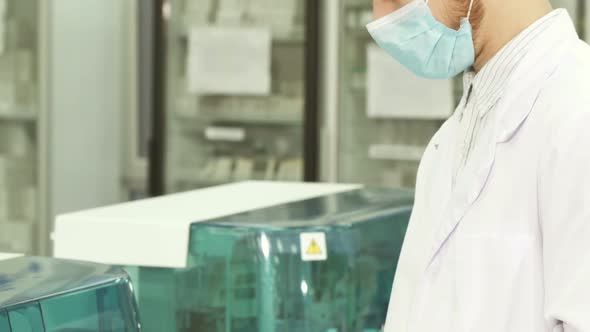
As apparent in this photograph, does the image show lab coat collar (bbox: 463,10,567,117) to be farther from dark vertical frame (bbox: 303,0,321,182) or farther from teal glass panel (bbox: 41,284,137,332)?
dark vertical frame (bbox: 303,0,321,182)

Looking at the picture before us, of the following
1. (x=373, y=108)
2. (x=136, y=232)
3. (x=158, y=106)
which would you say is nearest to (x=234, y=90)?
(x=158, y=106)

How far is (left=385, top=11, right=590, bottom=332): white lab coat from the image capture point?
118 centimetres

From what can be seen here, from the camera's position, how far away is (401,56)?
1501 mm

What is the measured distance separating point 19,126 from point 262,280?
373cm

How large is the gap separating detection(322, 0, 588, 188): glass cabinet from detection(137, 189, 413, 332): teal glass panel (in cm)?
286

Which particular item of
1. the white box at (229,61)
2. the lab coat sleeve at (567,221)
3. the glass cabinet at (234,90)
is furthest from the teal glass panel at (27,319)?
the white box at (229,61)

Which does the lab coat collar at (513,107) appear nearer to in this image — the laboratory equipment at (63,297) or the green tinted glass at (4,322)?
the laboratory equipment at (63,297)

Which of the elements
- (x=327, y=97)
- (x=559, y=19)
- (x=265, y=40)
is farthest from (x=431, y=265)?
(x=265, y=40)

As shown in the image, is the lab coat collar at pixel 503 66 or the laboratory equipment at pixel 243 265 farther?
the laboratory equipment at pixel 243 265

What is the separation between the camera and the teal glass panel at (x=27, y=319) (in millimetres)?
1158

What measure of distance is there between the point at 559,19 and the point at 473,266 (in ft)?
1.17

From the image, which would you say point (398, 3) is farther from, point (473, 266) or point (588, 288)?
point (588, 288)

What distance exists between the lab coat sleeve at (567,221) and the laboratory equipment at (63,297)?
556 millimetres

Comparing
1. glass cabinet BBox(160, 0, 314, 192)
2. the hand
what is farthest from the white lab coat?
glass cabinet BBox(160, 0, 314, 192)
